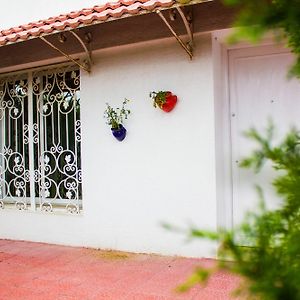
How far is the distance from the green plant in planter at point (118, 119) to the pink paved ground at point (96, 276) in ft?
5.44

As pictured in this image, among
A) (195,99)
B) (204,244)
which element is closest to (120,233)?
(204,244)

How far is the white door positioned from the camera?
16.9 ft

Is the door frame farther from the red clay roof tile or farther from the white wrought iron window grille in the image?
the white wrought iron window grille

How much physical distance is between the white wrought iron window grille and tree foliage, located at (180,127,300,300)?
5.12 metres

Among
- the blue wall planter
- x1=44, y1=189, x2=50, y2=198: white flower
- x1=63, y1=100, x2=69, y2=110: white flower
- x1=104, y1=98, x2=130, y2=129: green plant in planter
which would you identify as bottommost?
x1=44, y1=189, x2=50, y2=198: white flower

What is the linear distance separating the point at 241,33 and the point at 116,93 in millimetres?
4939

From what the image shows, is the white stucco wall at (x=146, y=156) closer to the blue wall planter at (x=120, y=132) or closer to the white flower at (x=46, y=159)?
the blue wall planter at (x=120, y=132)

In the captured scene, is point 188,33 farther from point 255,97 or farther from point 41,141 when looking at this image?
point 41,141

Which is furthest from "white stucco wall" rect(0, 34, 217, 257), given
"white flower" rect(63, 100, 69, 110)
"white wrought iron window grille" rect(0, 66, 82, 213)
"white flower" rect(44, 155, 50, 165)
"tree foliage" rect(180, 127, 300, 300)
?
"tree foliage" rect(180, 127, 300, 300)

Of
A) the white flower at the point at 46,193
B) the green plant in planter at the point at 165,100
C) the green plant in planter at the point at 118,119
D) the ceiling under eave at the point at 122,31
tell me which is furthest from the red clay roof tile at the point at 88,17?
the white flower at the point at 46,193

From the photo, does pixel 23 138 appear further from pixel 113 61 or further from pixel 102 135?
pixel 113 61

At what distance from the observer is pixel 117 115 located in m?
5.79

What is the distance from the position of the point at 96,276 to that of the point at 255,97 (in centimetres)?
299

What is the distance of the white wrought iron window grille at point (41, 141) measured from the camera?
634 centimetres
